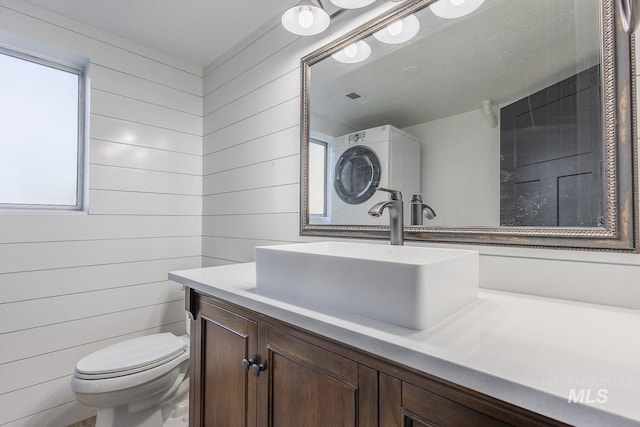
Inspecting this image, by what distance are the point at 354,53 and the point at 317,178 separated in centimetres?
59

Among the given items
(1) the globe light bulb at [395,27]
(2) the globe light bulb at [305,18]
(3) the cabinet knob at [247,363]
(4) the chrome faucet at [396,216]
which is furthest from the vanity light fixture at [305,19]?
(3) the cabinet knob at [247,363]

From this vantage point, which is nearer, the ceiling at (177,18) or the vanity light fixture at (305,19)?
the vanity light fixture at (305,19)

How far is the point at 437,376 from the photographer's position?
51 cm

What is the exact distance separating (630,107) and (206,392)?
5.09 ft

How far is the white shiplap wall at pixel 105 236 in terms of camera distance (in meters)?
1.64

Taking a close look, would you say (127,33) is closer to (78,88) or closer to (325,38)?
(78,88)

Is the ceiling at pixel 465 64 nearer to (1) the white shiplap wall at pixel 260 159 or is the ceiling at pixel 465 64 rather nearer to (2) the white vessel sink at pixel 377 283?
(1) the white shiplap wall at pixel 260 159

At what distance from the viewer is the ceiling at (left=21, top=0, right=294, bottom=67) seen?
1.68 m

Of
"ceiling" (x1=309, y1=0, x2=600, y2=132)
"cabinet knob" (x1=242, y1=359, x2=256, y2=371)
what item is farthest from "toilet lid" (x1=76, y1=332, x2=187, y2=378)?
"ceiling" (x1=309, y1=0, x2=600, y2=132)

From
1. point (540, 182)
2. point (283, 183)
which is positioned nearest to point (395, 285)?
point (540, 182)

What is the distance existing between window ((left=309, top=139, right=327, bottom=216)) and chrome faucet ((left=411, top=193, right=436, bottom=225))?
45cm

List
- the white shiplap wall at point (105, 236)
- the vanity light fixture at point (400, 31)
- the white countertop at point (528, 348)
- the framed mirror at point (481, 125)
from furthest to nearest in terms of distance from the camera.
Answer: the white shiplap wall at point (105, 236) < the vanity light fixture at point (400, 31) < the framed mirror at point (481, 125) < the white countertop at point (528, 348)

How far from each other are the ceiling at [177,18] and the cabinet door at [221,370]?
1577 millimetres

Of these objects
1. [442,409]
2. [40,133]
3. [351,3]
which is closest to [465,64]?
[351,3]
